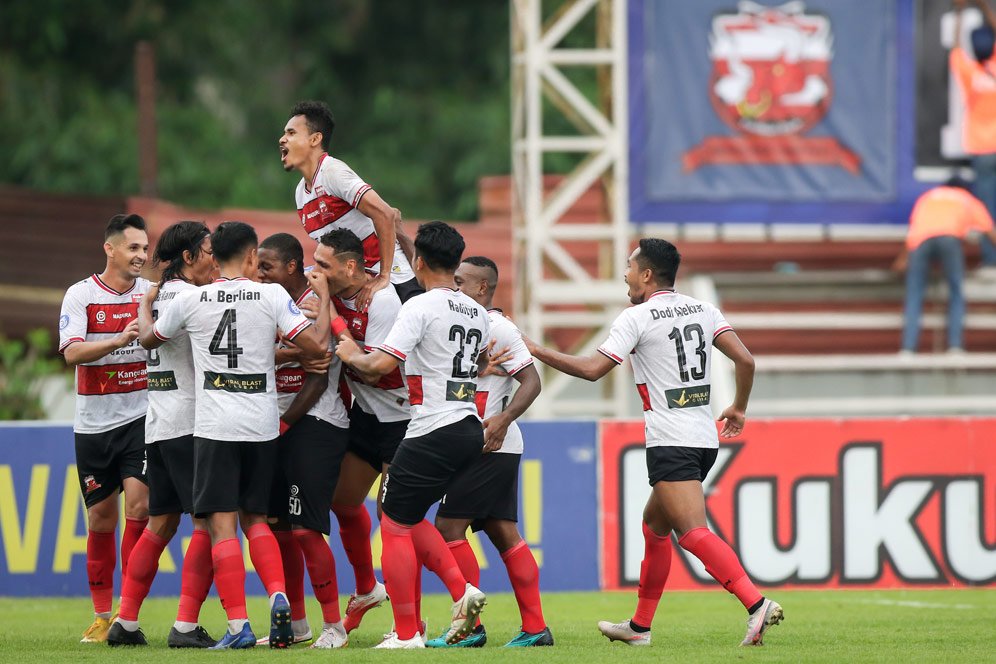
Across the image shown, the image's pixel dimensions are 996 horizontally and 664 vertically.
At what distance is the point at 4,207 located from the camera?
1831cm

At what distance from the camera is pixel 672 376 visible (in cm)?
791

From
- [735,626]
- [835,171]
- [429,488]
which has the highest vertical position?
[835,171]

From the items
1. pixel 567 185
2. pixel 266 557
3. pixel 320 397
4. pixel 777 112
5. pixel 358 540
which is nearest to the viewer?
pixel 266 557

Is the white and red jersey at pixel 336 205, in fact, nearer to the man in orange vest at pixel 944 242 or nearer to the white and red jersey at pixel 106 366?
the white and red jersey at pixel 106 366

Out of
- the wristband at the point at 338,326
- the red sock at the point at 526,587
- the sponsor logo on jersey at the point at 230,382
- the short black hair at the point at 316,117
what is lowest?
the red sock at the point at 526,587

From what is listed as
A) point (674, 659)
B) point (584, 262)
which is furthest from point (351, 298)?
point (584, 262)

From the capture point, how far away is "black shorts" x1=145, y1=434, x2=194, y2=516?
795 centimetres

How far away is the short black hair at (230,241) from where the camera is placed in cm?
777

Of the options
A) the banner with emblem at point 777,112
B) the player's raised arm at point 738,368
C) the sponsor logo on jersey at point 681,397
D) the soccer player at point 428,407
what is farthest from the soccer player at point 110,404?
the banner with emblem at point 777,112

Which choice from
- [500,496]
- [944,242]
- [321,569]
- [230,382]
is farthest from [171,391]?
[944,242]

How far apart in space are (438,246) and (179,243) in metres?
1.54

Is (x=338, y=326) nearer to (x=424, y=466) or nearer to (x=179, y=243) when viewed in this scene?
(x=424, y=466)

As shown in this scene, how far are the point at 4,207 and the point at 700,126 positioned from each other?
8457 millimetres

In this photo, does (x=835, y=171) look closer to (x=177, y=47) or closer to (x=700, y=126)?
(x=700, y=126)
